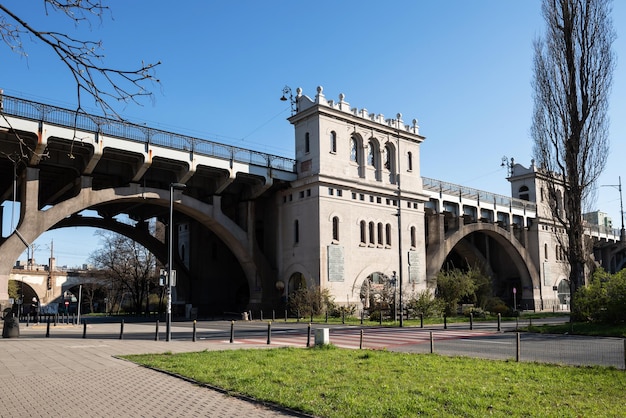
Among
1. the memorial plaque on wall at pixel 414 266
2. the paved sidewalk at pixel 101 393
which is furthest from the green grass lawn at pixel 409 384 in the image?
the memorial plaque on wall at pixel 414 266

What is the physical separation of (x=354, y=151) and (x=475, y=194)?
2103 cm

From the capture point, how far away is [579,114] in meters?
29.1

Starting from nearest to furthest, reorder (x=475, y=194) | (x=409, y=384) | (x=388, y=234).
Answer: (x=409, y=384), (x=388, y=234), (x=475, y=194)

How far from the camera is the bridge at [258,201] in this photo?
36125 millimetres

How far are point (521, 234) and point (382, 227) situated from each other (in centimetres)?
2886

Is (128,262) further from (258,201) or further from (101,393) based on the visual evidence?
(101,393)

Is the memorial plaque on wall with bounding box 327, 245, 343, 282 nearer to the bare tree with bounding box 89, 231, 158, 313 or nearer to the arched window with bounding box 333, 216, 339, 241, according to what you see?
the arched window with bounding box 333, 216, 339, 241

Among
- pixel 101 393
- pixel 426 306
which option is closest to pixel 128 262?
pixel 426 306

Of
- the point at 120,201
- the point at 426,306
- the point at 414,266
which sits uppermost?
the point at 120,201

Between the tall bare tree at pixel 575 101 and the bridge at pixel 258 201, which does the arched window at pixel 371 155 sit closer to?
the bridge at pixel 258 201

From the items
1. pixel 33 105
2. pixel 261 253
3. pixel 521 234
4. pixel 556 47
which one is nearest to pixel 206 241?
pixel 261 253

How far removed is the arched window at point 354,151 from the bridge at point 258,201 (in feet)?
0.30

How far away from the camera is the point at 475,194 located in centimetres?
6266

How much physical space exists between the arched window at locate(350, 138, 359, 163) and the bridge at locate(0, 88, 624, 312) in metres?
0.09
